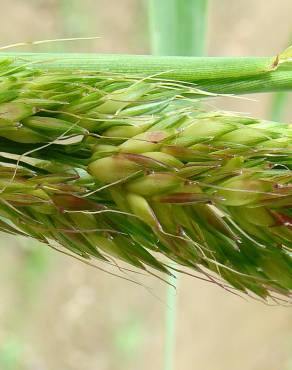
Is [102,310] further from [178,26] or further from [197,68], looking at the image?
[197,68]

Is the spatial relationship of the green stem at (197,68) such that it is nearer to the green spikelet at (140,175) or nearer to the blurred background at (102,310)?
the green spikelet at (140,175)

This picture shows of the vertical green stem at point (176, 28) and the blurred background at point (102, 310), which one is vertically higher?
the vertical green stem at point (176, 28)

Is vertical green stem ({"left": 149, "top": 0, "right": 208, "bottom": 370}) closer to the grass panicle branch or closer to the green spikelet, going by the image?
the grass panicle branch

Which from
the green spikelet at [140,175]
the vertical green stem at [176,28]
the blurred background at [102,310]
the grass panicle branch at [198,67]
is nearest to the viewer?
the green spikelet at [140,175]

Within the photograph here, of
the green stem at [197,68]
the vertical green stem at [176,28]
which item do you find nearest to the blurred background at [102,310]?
the vertical green stem at [176,28]

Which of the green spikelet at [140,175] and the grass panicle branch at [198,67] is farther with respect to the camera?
the grass panicle branch at [198,67]

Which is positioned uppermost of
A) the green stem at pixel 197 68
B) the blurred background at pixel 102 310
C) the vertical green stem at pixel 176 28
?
the green stem at pixel 197 68

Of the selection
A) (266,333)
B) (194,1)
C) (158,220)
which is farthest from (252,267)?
(266,333)
